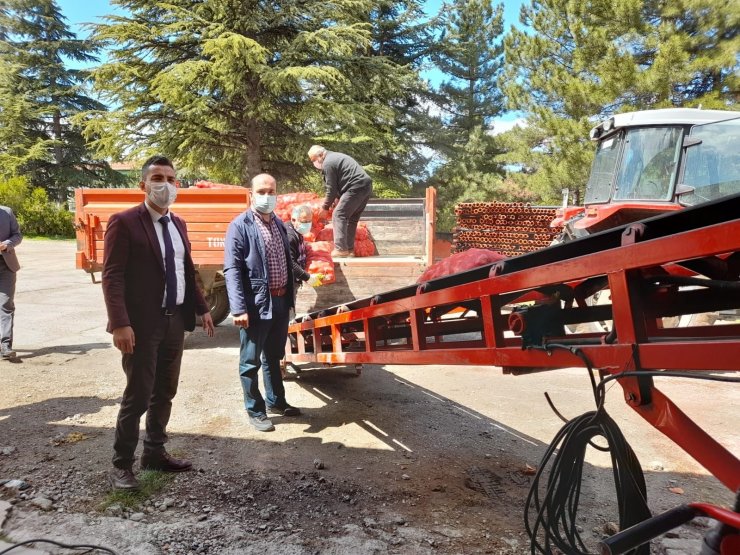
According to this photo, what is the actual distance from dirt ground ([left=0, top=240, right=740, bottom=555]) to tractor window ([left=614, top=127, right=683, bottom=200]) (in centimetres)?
228

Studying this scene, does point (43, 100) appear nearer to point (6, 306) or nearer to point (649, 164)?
point (6, 306)

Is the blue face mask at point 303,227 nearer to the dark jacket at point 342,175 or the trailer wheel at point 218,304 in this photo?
the dark jacket at point 342,175

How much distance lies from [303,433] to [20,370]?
3.48 metres

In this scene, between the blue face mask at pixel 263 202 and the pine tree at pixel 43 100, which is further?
the pine tree at pixel 43 100

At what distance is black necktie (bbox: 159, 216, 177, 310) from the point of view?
3.10 metres

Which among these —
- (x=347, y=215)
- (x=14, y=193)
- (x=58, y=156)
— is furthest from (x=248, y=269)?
(x=58, y=156)

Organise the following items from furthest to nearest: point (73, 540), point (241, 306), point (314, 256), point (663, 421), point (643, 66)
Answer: point (643, 66)
point (314, 256)
point (241, 306)
point (73, 540)
point (663, 421)

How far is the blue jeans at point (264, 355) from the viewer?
3.96 meters

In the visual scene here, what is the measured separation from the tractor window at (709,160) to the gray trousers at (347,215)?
3.61 m

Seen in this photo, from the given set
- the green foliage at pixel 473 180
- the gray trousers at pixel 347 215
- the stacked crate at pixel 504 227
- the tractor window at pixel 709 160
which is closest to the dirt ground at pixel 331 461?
the gray trousers at pixel 347 215

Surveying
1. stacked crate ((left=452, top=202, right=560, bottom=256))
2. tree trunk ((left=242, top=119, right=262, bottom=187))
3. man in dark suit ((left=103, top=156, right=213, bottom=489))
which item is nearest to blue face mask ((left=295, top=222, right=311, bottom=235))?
man in dark suit ((left=103, top=156, right=213, bottom=489))

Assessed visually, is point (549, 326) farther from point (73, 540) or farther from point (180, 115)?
point (180, 115)

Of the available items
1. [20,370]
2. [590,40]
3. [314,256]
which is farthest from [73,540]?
[590,40]

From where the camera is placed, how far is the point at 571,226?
6.55 metres
